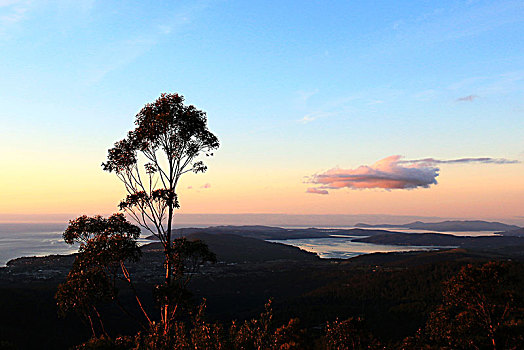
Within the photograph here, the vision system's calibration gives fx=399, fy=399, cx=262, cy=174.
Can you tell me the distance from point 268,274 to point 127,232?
157m

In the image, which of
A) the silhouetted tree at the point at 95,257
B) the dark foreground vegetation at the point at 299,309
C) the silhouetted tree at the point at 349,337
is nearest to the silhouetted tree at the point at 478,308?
the dark foreground vegetation at the point at 299,309

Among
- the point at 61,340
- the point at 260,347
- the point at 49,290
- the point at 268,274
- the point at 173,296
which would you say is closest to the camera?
the point at 260,347

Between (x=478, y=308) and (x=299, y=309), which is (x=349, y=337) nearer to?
(x=478, y=308)

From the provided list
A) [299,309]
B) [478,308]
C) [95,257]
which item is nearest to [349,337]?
[478,308]

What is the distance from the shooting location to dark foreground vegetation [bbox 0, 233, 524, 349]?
20453 mm

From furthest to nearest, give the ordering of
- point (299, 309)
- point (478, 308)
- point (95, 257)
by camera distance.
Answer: point (299, 309) < point (95, 257) < point (478, 308)

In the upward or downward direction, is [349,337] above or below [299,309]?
above

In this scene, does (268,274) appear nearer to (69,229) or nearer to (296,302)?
(296,302)

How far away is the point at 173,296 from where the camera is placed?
24.2 metres

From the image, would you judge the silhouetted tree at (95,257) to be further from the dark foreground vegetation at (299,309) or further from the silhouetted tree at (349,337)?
the silhouetted tree at (349,337)

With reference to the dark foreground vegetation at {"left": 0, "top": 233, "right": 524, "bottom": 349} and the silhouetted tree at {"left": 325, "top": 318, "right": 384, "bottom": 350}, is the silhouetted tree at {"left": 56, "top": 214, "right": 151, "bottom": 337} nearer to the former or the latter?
the dark foreground vegetation at {"left": 0, "top": 233, "right": 524, "bottom": 349}

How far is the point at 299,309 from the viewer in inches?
4031

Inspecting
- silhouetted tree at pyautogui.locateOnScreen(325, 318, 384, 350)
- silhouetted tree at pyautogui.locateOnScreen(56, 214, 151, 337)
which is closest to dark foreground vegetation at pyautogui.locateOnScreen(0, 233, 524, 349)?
silhouetted tree at pyautogui.locateOnScreen(325, 318, 384, 350)

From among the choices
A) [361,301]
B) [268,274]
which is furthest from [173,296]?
[268,274]
